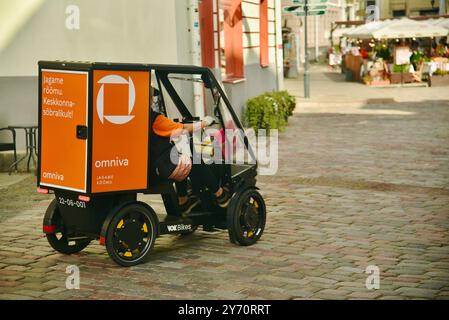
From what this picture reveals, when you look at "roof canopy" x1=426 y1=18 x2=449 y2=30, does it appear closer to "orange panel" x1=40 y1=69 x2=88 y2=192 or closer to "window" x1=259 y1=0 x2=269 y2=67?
"window" x1=259 y1=0 x2=269 y2=67

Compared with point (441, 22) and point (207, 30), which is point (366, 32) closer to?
point (441, 22)

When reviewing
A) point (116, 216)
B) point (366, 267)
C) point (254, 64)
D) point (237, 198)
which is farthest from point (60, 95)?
point (254, 64)

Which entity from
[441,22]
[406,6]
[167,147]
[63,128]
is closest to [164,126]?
[167,147]

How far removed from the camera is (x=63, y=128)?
24.1ft

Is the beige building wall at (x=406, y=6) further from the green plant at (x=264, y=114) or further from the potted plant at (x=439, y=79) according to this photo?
the green plant at (x=264, y=114)

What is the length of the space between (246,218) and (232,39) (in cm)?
1103

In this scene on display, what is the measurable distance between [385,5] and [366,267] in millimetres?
64885

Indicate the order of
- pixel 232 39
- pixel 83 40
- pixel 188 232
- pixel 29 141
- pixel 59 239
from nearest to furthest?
pixel 59 239
pixel 188 232
pixel 29 141
pixel 83 40
pixel 232 39

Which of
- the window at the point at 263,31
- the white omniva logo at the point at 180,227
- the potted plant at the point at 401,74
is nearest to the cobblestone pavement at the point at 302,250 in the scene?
the white omniva logo at the point at 180,227

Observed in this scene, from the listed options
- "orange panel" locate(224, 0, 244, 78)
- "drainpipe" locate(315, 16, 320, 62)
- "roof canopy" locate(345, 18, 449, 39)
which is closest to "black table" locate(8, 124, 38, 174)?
"orange panel" locate(224, 0, 244, 78)

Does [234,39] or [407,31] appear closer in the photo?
[234,39]

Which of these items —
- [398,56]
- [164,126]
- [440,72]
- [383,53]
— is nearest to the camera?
[164,126]

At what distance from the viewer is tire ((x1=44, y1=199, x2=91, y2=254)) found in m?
7.71

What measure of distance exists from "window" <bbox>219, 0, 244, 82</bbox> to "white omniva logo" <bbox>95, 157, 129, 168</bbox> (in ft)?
35.3
